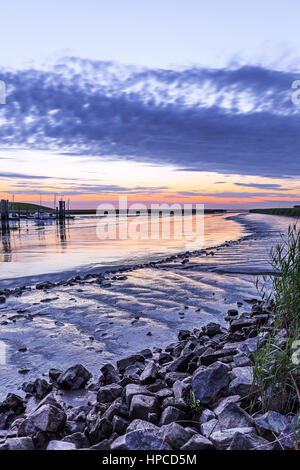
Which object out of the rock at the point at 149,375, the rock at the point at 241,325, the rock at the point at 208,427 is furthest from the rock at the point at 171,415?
the rock at the point at 241,325

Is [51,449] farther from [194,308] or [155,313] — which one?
[194,308]

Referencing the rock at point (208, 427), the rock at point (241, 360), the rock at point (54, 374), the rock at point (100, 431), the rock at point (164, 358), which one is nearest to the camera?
the rock at point (208, 427)

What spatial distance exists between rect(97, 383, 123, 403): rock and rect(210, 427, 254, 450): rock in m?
1.74

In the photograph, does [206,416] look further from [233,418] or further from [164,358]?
[164,358]

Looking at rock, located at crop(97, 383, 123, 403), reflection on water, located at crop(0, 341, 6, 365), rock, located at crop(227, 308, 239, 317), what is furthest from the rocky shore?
rock, located at crop(227, 308, 239, 317)

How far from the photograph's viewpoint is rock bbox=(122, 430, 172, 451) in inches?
117

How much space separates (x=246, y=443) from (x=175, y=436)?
0.67 m

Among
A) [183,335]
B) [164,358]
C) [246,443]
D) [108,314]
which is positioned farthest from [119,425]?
[108,314]

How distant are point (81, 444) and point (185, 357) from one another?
230 cm

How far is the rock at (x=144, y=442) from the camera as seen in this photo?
297 centimetres

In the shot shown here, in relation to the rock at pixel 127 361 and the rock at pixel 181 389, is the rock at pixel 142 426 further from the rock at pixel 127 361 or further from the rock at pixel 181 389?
the rock at pixel 127 361

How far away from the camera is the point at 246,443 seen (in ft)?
9.38

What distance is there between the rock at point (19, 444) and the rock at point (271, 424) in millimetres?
2375

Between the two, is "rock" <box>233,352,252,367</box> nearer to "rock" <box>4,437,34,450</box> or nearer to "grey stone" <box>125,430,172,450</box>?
"grey stone" <box>125,430,172,450</box>
